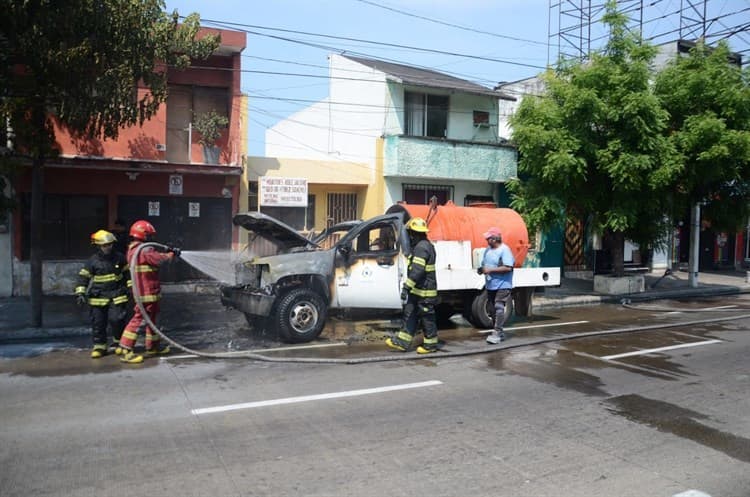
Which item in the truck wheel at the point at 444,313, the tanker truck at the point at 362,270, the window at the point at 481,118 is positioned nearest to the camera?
the tanker truck at the point at 362,270

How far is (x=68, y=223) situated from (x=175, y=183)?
273 centimetres

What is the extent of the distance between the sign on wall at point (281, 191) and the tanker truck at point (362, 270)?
5.16 metres

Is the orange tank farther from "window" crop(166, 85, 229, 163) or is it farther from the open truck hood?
"window" crop(166, 85, 229, 163)

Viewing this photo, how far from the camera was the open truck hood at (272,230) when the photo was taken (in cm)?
1020

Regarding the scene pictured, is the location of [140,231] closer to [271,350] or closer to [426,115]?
[271,350]

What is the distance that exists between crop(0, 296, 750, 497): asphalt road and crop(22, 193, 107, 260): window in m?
7.12

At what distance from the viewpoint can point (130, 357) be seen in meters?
8.23

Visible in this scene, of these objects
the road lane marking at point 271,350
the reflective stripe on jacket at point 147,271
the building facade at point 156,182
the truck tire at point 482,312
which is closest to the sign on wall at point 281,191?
the building facade at point 156,182

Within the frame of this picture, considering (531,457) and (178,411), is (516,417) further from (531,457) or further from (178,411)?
(178,411)

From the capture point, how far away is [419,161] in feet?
62.6

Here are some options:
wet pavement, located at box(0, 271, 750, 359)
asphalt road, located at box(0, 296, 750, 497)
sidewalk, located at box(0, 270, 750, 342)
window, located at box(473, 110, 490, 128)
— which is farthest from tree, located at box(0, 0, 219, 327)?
window, located at box(473, 110, 490, 128)

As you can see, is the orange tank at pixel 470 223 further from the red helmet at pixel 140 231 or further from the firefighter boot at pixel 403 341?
the red helmet at pixel 140 231

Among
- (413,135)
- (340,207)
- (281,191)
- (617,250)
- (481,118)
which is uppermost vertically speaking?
(481,118)

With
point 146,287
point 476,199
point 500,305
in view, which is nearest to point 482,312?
point 500,305
